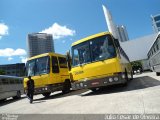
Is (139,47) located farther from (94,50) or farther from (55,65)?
(94,50)

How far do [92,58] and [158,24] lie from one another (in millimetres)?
135793

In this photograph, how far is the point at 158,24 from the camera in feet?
443

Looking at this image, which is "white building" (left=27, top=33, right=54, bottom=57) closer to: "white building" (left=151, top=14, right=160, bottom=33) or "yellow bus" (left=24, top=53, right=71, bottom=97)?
"white building" (left=151, top=14, right=160, bottom=33)

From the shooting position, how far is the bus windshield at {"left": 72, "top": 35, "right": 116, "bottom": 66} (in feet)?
32.8

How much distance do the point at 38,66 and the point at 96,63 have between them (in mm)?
4867

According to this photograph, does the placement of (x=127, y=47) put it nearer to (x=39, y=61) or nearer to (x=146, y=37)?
(x=146, y=37)

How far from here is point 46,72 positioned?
1312 cm

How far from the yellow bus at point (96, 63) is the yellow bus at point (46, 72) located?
2510 millimetres

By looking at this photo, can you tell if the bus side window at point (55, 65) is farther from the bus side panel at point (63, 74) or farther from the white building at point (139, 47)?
the white building at point (139, 47)

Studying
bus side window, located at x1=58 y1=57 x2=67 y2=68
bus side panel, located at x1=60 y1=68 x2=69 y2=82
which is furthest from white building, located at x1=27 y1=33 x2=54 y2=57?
bus side panel, located at x1=60 y1=68 x2=69 y2=82

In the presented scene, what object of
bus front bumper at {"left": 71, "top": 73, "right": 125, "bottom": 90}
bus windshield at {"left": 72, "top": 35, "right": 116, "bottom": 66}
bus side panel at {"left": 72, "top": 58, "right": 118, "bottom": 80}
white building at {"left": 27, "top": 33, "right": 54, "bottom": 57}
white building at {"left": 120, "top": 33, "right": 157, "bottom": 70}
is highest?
white building at {"left": 27, "top": 33, "right": 54, "bottom": 57}

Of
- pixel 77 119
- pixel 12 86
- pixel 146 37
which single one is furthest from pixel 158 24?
pixel 77 119

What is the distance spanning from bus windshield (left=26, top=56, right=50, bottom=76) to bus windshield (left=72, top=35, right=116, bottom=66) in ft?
9.39

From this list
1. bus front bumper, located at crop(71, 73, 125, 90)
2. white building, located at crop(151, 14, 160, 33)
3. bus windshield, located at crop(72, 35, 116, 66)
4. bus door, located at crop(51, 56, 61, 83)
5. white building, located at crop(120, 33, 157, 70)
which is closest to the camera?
bus front bumper, located at crop(71, 73, 125, 90)
